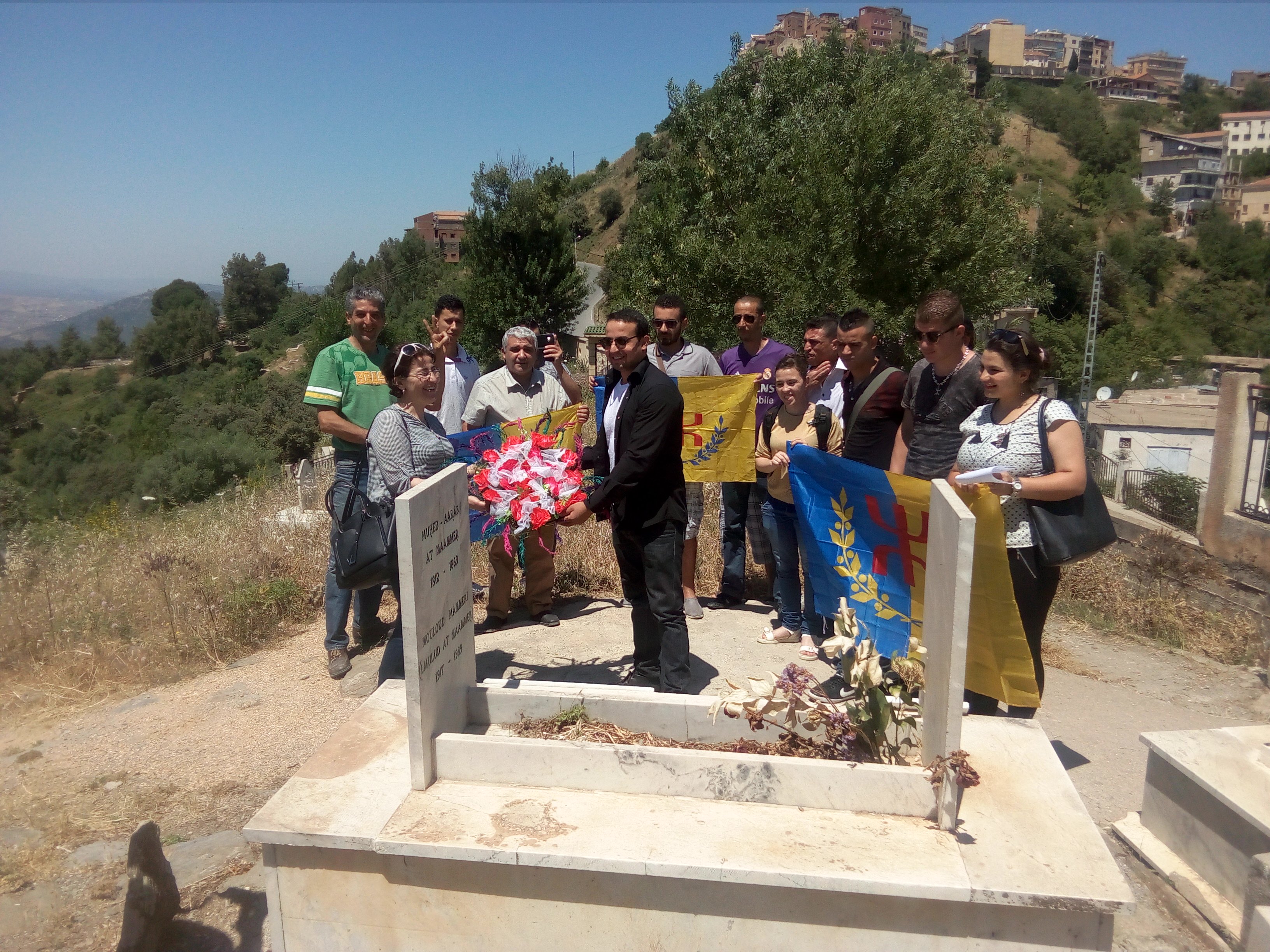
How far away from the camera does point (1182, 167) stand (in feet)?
310

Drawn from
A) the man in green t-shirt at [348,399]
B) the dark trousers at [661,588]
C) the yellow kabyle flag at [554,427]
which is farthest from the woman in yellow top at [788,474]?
the man in green t-shirt at [348,399]

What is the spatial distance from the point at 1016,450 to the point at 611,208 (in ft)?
255

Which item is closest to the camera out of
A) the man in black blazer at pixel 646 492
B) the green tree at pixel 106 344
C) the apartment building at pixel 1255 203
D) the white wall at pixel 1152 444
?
the man in black blazer at pixel 646 492

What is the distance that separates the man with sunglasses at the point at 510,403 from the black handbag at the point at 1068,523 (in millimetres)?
2866

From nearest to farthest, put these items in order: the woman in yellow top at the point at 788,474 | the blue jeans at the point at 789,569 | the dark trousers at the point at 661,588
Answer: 1. the dark trousers at the point at 661,588
2. the woman in yellow top at the point at 788,474
3. the blue jeans at the point at 789,569

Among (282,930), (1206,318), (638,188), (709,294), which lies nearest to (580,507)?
(282,930)

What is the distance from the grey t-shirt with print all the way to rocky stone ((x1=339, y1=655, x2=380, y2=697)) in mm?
3341

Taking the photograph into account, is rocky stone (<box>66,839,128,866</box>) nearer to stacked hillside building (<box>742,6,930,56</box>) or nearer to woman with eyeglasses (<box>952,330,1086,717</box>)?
A: woman with eyeglasses (<box>952,330,1086,717</box>)

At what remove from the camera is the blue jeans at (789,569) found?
5301 mm

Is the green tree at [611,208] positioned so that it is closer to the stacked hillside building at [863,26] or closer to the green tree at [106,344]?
the stacked hillside building at [863,26]

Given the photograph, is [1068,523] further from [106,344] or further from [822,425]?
[106,344]

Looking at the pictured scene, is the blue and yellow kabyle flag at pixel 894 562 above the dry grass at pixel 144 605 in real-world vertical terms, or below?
above

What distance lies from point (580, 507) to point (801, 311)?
1394 cm

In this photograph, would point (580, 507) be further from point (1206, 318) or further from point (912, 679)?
point (1206, 318)
